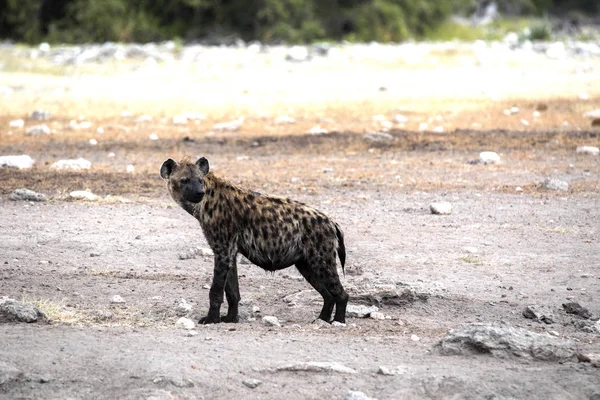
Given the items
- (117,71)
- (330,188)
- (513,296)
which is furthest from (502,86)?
(513,296)

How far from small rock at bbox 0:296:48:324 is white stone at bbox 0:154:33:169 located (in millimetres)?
5413

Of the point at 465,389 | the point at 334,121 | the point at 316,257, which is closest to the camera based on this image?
the point at 465,389

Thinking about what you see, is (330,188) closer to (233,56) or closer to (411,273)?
(411,273)

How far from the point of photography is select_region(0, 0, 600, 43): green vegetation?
2867 centimetres

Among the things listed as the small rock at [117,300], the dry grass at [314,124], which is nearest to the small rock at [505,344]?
the small rock at [117,300]

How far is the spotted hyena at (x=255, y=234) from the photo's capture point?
6496 mm

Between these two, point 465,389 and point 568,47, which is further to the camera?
point 568,47

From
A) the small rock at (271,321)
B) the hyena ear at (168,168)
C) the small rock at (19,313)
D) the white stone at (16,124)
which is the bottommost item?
the white stone at (16,124)

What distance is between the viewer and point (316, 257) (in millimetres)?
6512

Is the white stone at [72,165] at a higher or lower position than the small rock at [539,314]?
lower

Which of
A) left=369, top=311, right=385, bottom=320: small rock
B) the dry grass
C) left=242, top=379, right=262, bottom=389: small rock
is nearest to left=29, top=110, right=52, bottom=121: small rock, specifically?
the dry grass

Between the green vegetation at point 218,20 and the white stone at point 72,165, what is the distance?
16.7 meters

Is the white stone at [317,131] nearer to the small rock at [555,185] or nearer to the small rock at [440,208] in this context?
the small rock at [555,185]

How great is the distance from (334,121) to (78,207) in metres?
6.52
